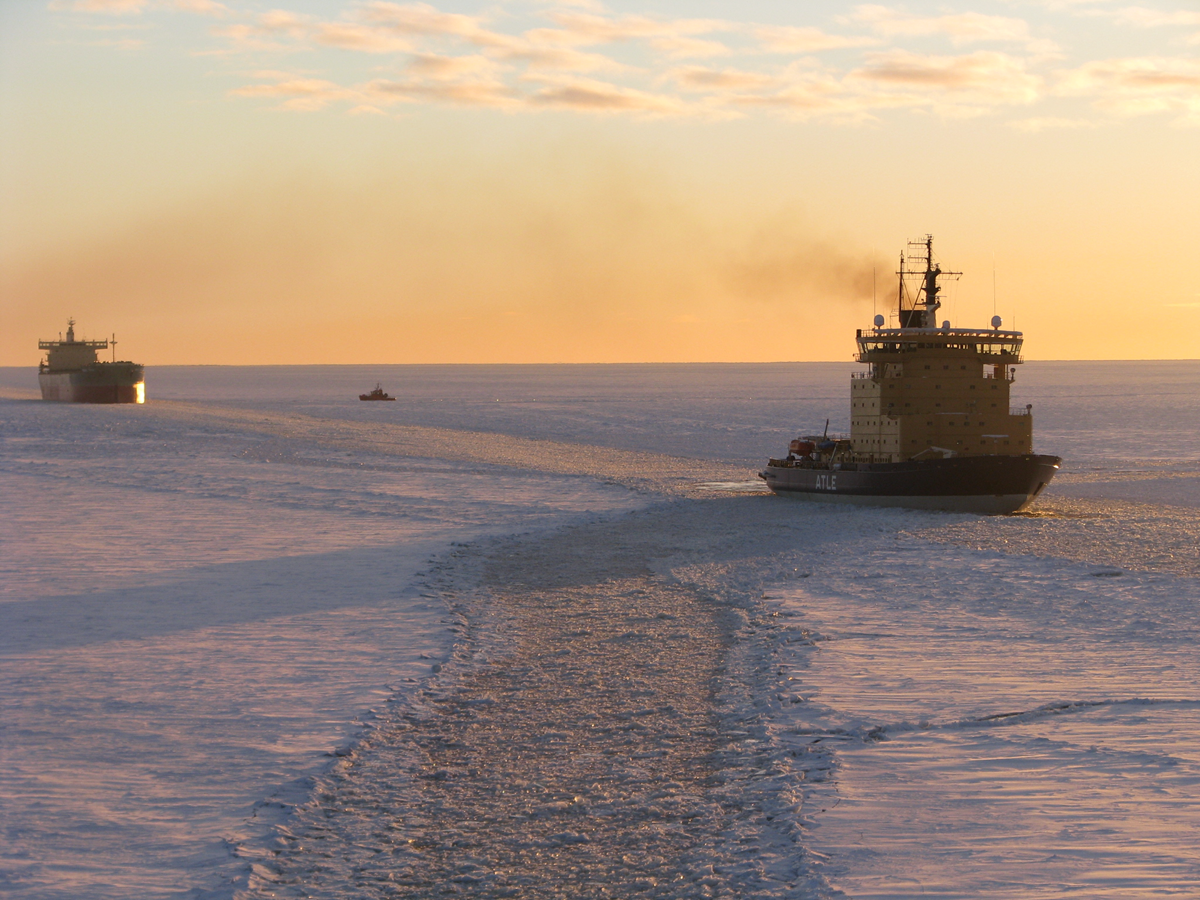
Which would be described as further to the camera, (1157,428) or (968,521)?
(1157,428)

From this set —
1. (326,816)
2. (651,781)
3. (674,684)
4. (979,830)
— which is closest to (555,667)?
(674,684)

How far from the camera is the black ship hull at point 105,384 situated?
10269cm

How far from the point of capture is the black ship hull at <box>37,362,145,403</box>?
337ft

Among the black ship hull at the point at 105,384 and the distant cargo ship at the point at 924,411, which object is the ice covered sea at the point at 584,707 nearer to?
the distant cargo ship at the point at 924,411

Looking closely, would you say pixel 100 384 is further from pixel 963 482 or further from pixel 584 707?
pixel 584 707

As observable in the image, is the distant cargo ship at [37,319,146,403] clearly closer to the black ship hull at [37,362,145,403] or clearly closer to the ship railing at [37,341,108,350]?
the black ship hull at [37,362,145,403]

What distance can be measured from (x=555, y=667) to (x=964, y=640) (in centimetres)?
613

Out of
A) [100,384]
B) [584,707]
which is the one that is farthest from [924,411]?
[100,384]

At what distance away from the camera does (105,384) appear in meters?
103

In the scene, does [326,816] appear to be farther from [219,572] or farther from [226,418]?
[226,418]

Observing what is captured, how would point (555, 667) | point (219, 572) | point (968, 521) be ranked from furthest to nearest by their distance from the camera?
point (968, 521) < point (219, 572) < point (555, 667)

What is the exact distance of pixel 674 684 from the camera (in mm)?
14742

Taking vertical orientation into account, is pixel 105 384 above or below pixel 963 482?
above

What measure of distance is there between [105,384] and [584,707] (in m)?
101
